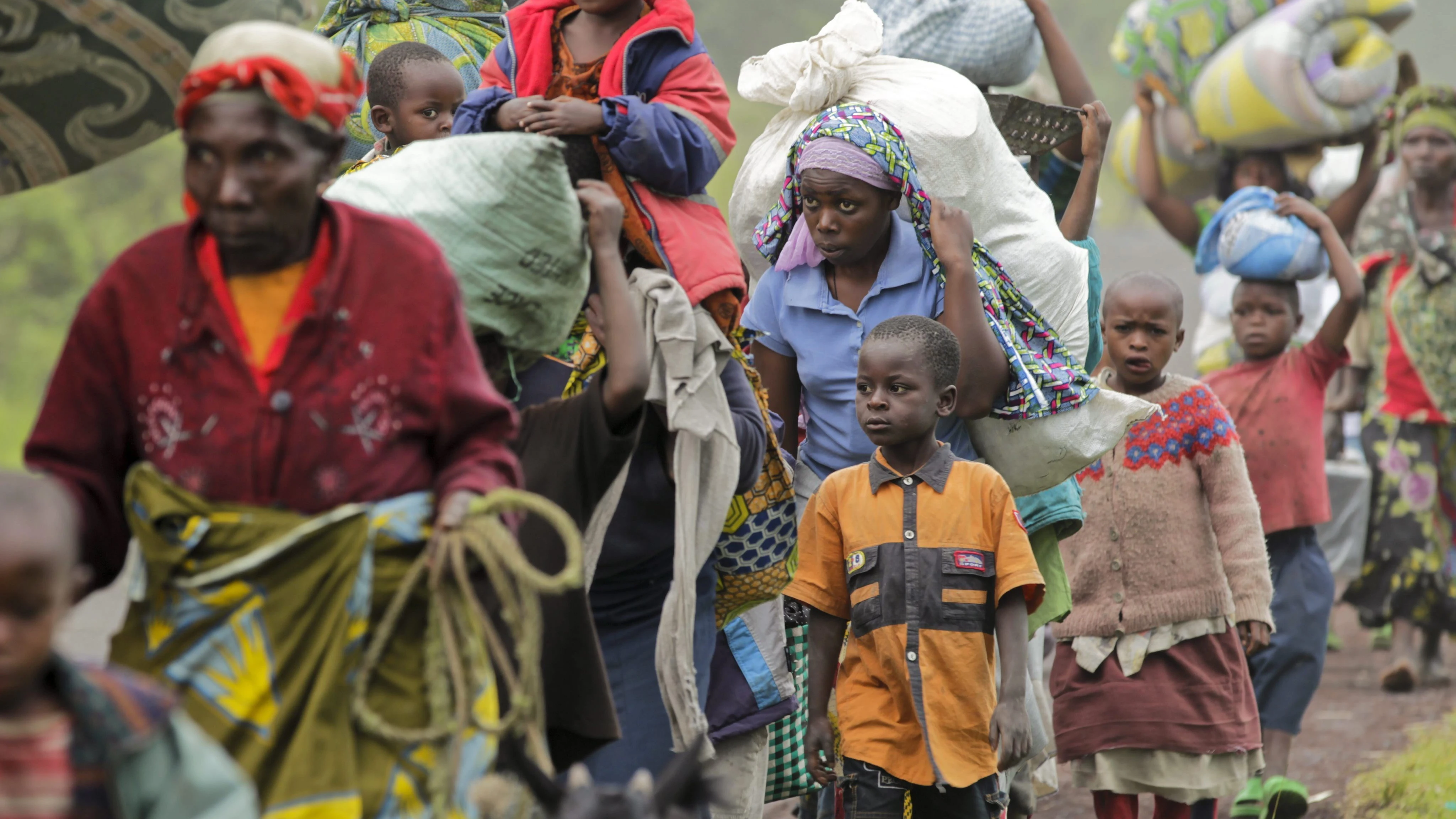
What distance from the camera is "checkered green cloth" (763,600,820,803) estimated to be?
4.56 m

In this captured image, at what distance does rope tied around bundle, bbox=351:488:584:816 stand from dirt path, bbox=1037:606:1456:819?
4.22m

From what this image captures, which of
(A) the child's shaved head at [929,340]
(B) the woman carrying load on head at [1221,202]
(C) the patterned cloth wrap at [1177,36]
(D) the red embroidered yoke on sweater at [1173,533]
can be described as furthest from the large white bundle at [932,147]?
(C) the patterned cloth wrap at [1177,36]

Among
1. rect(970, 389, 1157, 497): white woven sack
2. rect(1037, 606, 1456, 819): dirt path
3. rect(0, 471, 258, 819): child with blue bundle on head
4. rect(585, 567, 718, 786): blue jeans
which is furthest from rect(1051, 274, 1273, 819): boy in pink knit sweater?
rect(0, 471, 258, 819): child with blue bundle on head

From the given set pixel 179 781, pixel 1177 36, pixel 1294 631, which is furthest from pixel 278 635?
pixel 1177 36

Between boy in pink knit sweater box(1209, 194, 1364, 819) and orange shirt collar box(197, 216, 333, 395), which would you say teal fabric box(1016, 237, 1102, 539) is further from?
orange shirt collar box(197, 216, 333, 395)

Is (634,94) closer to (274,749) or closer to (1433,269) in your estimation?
(274,749)

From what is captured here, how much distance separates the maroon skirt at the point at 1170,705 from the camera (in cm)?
515

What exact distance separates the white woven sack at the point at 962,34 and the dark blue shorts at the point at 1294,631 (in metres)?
2.06

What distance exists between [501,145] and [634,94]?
28.5 inches

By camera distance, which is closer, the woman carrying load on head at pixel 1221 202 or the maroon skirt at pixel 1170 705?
the maroon skirt at pixel 1170 705

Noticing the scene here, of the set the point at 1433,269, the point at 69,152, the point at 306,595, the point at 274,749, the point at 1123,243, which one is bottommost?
the point at 1123,243

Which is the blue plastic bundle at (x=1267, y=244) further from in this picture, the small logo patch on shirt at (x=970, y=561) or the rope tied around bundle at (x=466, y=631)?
the rope tied around bundle at (x=466, y=631)

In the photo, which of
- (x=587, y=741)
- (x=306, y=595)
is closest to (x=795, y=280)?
(x=587, y=741)

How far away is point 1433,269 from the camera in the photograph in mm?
9031
